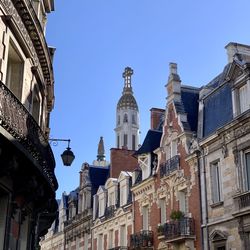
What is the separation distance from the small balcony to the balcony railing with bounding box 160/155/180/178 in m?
3.04

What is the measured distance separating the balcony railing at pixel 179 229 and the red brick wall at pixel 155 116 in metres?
9.38

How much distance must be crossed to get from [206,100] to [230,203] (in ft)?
20.5

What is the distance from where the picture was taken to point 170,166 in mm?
27219

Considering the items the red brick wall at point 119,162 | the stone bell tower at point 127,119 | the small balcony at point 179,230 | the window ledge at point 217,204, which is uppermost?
the stone bell tower at point 127,119

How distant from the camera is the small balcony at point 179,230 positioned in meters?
23.7

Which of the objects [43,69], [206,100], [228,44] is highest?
[228,44]

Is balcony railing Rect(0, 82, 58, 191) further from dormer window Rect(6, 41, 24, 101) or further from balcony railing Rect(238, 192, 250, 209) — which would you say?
balcony railing Rect(238, 192, 250, 209)

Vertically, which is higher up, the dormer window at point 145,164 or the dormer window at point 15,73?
the dormer window at point 145,164

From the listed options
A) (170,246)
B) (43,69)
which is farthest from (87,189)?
(43,69)

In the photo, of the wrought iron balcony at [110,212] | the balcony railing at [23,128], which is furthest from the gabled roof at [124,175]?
the balcony railing at [23,128]

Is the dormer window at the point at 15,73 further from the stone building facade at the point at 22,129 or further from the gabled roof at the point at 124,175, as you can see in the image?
the gabled roof at the point at 124,175

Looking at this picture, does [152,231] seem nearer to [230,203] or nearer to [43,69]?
[230,203]

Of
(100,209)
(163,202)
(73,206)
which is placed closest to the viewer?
(163,202)

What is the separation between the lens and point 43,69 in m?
16.9
